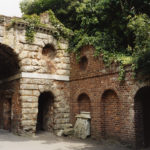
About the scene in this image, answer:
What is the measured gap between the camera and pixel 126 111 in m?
9.14

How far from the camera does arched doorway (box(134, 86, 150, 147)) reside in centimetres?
885

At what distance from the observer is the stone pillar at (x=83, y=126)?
10.9 m

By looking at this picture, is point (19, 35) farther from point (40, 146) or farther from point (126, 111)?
point (126, 111)

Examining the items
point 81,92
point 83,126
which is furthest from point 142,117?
point 81,92

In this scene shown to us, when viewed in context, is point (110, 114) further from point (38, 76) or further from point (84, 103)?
point (38, 76)

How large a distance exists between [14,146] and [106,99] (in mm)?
4619

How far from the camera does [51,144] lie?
9812mm

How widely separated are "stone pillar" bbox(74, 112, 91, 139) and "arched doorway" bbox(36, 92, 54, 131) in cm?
158

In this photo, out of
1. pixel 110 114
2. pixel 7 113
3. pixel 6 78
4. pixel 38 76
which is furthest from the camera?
pixel 7 113

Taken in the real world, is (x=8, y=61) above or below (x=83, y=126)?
above

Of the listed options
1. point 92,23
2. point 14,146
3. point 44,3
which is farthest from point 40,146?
point 44,3

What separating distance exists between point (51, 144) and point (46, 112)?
3258 mm

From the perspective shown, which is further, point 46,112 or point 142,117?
point 46,112

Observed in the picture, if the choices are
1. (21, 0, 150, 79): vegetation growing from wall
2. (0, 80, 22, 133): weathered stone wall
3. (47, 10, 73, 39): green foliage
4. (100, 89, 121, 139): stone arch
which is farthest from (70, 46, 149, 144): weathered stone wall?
(0, 80, 22, 133): weathered stone wall
